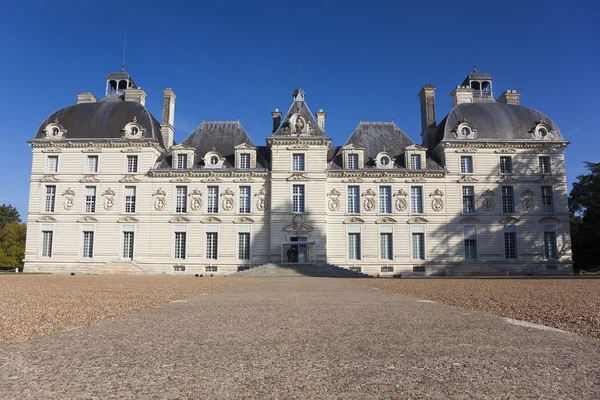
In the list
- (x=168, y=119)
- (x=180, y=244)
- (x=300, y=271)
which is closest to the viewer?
(x=300, y=271)

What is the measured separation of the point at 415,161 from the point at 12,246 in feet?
131

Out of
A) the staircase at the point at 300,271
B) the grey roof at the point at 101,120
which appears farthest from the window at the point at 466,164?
the grey roof at the point at 101,120

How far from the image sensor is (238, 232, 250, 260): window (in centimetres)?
3180

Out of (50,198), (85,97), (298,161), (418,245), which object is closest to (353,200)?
(298,161)

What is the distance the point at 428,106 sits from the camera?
1459 inches

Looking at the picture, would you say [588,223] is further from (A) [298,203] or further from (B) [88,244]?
(B) [88,244]

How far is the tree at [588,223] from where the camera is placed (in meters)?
35.5

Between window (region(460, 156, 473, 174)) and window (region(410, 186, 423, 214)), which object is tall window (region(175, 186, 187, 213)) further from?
window (region(460, 156, 473, 174))

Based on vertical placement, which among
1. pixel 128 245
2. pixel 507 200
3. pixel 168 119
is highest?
pixel 168 119

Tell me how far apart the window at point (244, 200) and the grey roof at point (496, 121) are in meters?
15.1

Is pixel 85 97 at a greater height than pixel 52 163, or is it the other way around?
pixel 85 97

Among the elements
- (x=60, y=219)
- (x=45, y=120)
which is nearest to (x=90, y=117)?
(x=45, y=120)

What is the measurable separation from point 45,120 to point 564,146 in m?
39.6

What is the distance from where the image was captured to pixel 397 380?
2777mm
